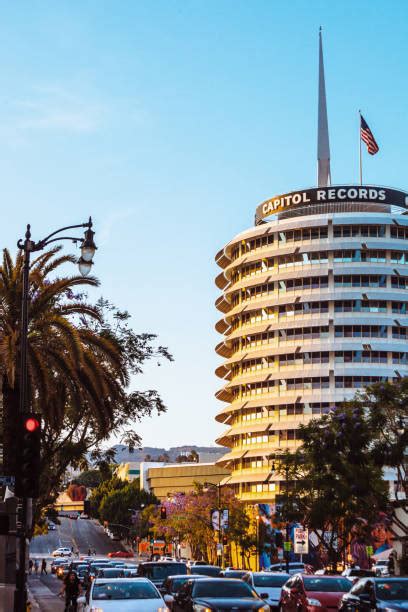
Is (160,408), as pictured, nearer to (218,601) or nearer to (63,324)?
(63,324)

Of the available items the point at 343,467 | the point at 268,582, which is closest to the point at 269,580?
the point at 268,582

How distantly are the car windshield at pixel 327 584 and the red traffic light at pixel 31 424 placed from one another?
10.5 meters

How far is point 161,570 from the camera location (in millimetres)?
38344

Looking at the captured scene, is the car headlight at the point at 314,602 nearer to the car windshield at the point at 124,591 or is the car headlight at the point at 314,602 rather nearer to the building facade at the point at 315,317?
the car windshield at the point at 124,591

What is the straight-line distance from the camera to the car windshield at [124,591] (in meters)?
23.3

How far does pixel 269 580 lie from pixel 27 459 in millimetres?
15500

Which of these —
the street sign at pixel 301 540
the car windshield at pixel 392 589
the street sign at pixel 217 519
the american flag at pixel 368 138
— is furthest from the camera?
the american flag at pixel 368 138

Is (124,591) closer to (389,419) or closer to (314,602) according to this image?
(314,602)

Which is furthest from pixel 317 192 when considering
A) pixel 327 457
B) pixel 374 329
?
pixel 327 457

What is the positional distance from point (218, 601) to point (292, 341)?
A: 317 feet

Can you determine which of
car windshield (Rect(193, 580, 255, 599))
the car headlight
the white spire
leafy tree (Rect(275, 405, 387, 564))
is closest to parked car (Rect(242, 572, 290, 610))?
the car headlight

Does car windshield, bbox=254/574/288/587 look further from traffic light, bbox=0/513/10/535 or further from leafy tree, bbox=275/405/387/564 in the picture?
traffic light, bbox=0/513/10/535

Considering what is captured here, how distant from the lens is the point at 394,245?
118 m

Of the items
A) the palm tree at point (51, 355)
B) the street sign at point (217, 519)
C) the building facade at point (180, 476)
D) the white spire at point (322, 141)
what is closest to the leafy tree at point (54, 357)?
the palm tree at point (51, 355)
